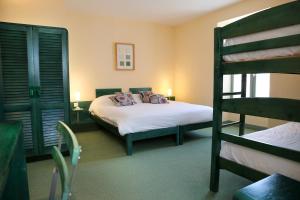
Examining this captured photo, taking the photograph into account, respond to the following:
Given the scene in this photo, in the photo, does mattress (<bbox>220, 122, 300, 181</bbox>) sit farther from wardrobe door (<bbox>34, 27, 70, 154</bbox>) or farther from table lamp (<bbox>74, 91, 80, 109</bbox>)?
table lamp (<bbox>74, 91, 80, 109</bbox>)

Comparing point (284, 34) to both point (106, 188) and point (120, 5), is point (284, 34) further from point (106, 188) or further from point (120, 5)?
point (120, 5)

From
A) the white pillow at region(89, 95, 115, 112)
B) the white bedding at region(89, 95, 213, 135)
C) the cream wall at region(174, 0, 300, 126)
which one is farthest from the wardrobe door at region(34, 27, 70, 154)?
the cream wall at region(174, 0, 300, 126)

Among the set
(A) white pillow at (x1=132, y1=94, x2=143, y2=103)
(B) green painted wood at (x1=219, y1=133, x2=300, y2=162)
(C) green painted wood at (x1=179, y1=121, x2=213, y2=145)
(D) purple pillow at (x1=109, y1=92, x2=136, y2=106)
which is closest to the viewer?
(B) green painted wood at (x1=219, y1=133, x2=300, y2=162)

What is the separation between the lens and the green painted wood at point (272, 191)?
1120mm

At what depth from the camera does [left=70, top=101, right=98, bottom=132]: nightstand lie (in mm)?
4516

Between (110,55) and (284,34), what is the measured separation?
4218 mm

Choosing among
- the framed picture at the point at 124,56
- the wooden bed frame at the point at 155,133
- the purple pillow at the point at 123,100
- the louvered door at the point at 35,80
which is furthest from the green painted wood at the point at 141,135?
the framed picture at the point at 124,56

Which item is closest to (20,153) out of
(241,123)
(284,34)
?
(284,34)

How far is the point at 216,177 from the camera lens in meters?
2.06

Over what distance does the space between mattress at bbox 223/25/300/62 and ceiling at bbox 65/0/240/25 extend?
2832 mm

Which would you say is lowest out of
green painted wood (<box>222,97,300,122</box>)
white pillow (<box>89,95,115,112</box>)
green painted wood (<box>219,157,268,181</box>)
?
green painted wood (<box>219,157,268,181</box>)

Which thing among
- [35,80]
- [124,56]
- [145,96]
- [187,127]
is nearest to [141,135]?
Answer: [187,127]

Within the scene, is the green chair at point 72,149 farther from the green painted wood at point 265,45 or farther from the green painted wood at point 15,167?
the green painted wood at point 265,45

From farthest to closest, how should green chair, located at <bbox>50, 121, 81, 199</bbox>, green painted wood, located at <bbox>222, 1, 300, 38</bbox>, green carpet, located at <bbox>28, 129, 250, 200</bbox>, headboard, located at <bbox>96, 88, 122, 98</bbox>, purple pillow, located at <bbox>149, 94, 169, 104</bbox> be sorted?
headboard, located at <bbox>96, 88, 122, 98</bbox>, purple pillow, located at <bbox>149, 94, 169, 104</bbox>, green carpet, located at <bbox>28, 129, 250, 200</bbox>, green painted wood, located at <bbox>222, 1, 300, 38</bbox>, green chair, located at <bbox>50, 121, 81, 199</bbox>
